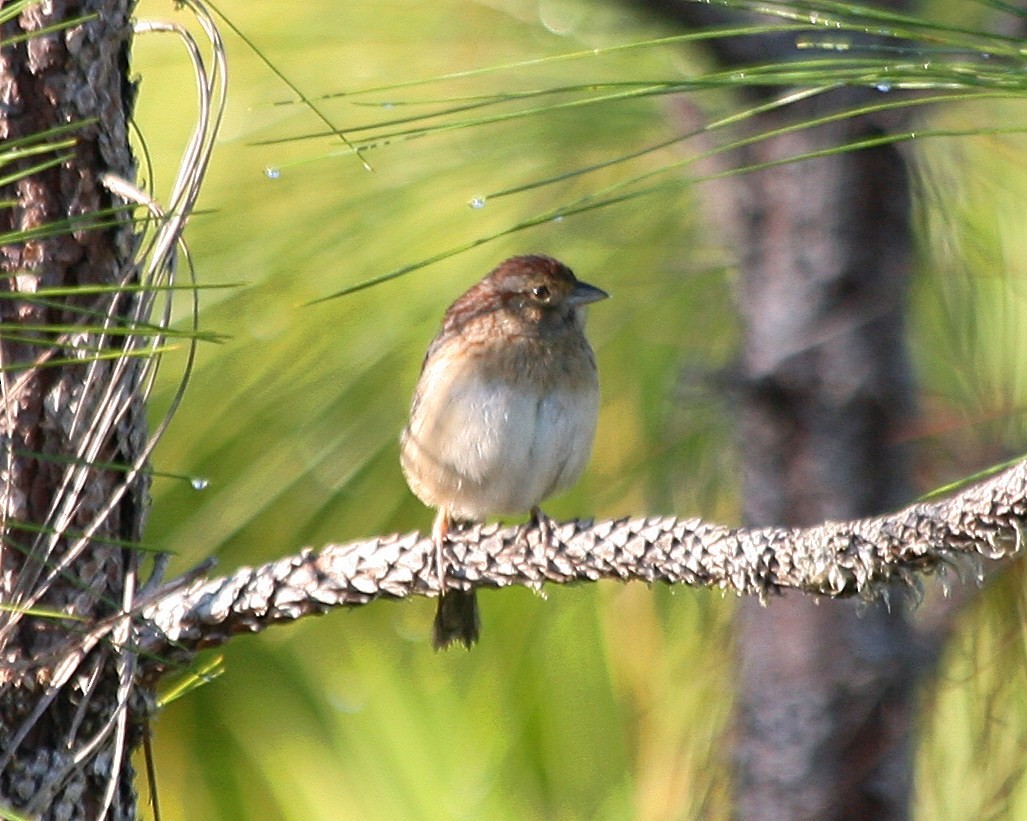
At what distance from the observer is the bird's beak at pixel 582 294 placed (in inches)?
131

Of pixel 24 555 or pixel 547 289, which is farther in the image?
pixel 547 289

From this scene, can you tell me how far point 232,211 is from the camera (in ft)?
9.78

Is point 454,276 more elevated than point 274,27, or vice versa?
point 274,27

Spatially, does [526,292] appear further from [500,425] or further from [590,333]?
[500,425]

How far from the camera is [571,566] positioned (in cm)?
187

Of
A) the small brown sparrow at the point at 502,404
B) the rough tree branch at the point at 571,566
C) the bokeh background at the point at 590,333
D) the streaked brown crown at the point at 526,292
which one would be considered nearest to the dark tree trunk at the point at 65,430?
the rough tree branch at the point at 571,566

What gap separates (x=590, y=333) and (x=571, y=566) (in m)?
1.71

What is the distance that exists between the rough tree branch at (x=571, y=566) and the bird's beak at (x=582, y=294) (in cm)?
125

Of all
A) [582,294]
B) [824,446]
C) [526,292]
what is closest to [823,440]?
[824,446]

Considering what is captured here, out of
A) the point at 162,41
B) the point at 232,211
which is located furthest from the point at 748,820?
the point at 162,41

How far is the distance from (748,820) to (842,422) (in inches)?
33.3

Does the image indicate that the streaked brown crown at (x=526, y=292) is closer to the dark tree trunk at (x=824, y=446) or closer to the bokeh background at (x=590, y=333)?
the bokeh background at (x=590, y=333)

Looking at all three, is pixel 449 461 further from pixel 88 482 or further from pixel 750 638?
pixel 88 482

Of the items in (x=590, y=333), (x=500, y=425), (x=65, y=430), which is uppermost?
(x=590, y=333)
